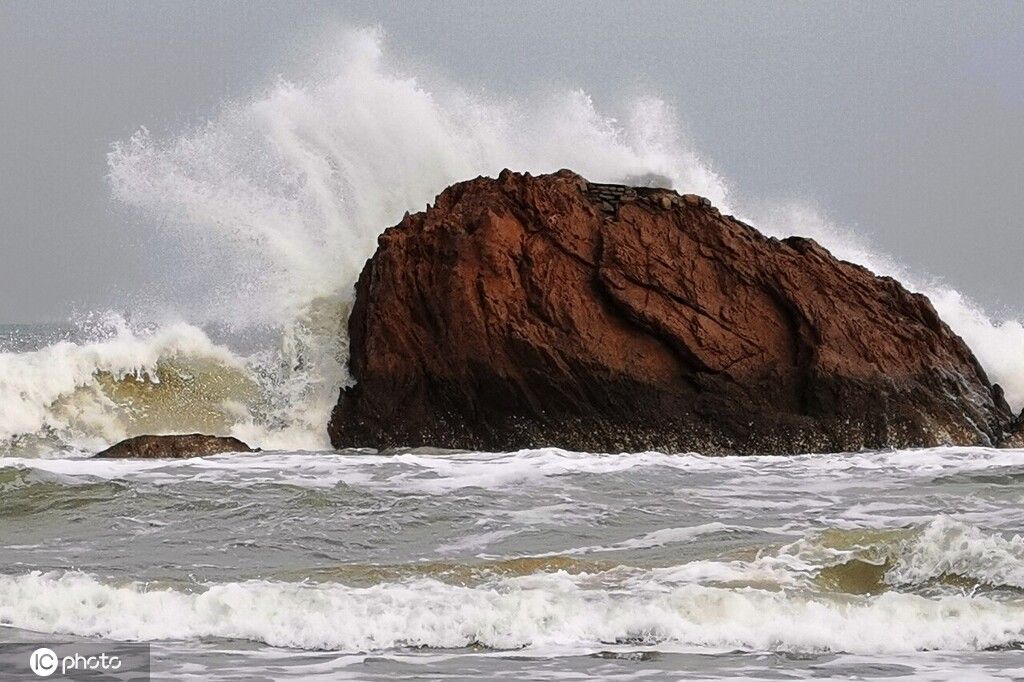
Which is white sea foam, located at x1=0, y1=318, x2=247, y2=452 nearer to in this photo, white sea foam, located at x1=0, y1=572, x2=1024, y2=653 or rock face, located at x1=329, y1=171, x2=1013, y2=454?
rock face, located at x1=329, y1=171, x2=1013, y2=454

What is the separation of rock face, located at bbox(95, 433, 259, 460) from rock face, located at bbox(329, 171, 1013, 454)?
70.4 inches

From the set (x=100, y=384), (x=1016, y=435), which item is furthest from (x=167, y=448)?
(x=1016, y=435)

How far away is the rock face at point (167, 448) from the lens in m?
13.3

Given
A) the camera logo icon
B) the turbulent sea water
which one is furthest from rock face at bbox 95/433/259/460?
the camera logo icon

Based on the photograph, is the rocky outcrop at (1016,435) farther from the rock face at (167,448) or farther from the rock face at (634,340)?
the rock face at (167,448)

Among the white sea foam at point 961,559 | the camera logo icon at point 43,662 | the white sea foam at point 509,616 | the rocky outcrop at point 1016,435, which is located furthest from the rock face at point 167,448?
the rocky outcrop at point 1016,435

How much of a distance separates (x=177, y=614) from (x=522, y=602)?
185 cm

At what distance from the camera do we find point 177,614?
6.90 m

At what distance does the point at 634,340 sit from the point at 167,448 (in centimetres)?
510

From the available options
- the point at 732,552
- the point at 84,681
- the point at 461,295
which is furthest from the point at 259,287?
the point at 84,681

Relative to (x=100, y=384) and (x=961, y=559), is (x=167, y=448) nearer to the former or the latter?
(x=100, y=384)

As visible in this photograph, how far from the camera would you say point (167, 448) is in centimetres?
1337

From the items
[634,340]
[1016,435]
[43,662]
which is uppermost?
[634,340]

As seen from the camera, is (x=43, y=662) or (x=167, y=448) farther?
(x=167, y=448)
